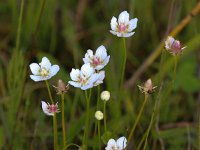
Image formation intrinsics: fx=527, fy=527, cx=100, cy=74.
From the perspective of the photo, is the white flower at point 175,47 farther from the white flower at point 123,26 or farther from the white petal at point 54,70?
the white petal at point 54,70

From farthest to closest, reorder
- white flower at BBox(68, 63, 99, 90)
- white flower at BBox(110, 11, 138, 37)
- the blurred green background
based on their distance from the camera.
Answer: the blurred green background, white flower at BBox(110, 11, 138, 37), white flower at BBox(68, 63, 99, 90)

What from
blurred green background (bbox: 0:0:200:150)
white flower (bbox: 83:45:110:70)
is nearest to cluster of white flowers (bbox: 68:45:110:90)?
white flower (bbox: 83:45:110:70)

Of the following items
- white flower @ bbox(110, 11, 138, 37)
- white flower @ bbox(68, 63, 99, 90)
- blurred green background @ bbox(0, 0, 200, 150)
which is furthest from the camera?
blurred green background @ bbox(0, 0, 200, 150)

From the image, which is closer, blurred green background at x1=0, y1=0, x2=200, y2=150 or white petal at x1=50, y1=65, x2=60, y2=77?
white petal at x1=50, y1=65, x2=60, y2=77

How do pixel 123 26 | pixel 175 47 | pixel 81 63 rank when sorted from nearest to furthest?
pixel 175 47 < pixel 123 26 < pixel 81 63

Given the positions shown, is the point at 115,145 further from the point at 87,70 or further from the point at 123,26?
the point at 123,26

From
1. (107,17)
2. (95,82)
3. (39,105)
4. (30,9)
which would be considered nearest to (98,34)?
(107,17)

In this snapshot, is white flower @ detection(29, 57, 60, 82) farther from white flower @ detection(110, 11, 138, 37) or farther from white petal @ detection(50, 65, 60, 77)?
white flower @ detection(110, 11, 138, 37)

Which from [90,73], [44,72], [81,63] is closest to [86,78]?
[90,73]
